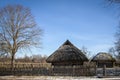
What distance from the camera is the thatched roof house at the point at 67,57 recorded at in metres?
36.8

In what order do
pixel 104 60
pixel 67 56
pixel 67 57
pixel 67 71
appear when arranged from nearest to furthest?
pixel 67 71 < pixel 67 57 < pixel 67 56 < pixel 104 60

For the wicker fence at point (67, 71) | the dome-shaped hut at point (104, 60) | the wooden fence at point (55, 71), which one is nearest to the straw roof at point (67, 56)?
the wooden fence at point (55, 71)

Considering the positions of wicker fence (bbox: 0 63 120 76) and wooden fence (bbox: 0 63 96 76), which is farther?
wooden fence (bbox: 0 63 96 76)

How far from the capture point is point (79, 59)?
120ft

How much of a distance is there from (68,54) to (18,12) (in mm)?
16754

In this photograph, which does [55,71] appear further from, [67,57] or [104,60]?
[104,60]

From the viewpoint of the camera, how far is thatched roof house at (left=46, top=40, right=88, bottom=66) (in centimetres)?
3681

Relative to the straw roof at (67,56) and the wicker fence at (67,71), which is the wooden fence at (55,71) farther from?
the straw roof at (67,56)

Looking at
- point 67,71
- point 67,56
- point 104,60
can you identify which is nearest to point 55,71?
point 67,71

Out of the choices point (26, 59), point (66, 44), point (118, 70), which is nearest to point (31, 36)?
point (66, 44)

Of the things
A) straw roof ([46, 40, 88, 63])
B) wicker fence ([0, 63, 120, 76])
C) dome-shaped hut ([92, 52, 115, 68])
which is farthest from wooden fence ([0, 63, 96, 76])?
dome-shaped hut ([92, 52, 115, 68])

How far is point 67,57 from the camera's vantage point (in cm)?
3716

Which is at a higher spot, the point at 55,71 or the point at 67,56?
the point at 67,56

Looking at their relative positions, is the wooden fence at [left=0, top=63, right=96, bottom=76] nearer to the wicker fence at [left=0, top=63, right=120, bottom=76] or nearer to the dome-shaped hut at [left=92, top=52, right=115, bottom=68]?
the wicker fence at [left=0, top=63, right=120, bottom=76]
